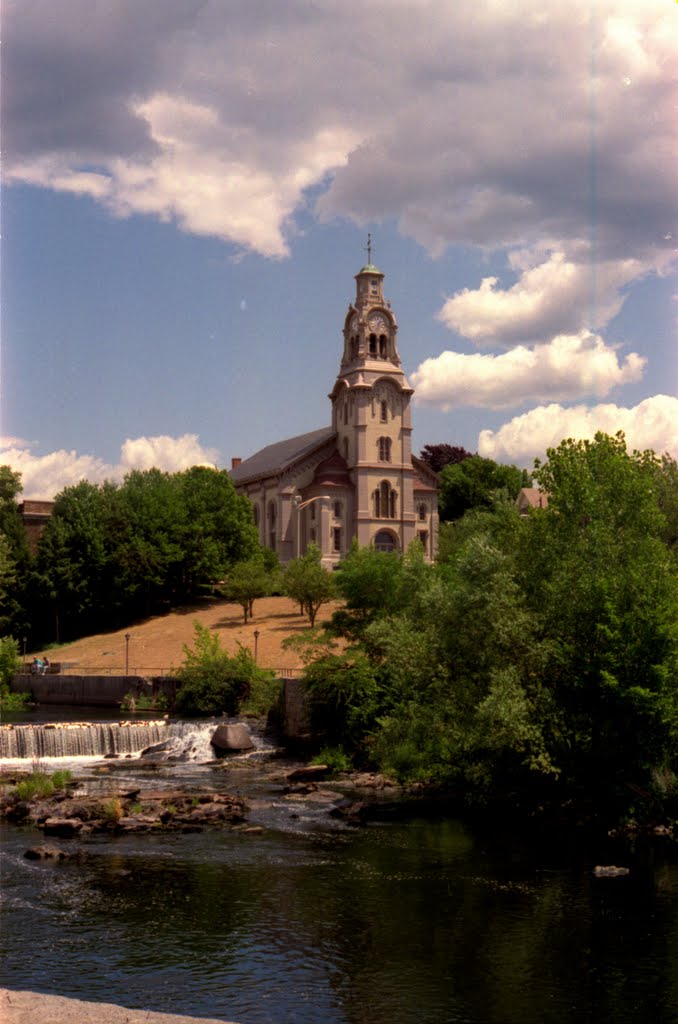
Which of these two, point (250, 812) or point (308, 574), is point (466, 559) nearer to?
point (250, 812)

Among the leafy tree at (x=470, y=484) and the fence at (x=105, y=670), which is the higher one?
the leafy tree at (x=470, y=484)

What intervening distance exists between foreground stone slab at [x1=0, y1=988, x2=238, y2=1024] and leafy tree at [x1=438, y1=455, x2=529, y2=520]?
93.8 metres

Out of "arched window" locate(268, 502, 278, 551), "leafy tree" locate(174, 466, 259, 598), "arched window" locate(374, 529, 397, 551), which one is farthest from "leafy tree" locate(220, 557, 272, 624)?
"arched window" locate(268, 502, 278, 551)

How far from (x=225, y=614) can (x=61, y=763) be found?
38003 mm

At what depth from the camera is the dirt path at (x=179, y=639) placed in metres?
64.2

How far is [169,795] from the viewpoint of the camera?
3075cm

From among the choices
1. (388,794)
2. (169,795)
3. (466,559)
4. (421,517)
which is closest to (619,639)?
(466,559)

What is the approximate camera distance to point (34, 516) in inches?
3408

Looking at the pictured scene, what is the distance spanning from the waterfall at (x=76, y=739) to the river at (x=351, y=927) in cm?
1422

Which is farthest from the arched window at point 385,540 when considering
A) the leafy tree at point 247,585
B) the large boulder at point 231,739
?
the large boulder at point 231,739

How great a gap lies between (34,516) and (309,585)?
95.5 feet

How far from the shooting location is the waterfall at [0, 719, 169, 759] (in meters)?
40.3

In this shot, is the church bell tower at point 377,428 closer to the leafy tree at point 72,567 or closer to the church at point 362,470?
the church at point 362,470

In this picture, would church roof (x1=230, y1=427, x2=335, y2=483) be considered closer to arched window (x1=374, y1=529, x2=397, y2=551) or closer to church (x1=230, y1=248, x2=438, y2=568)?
church (x1=230, y1=248, x2=438, y2=568)
